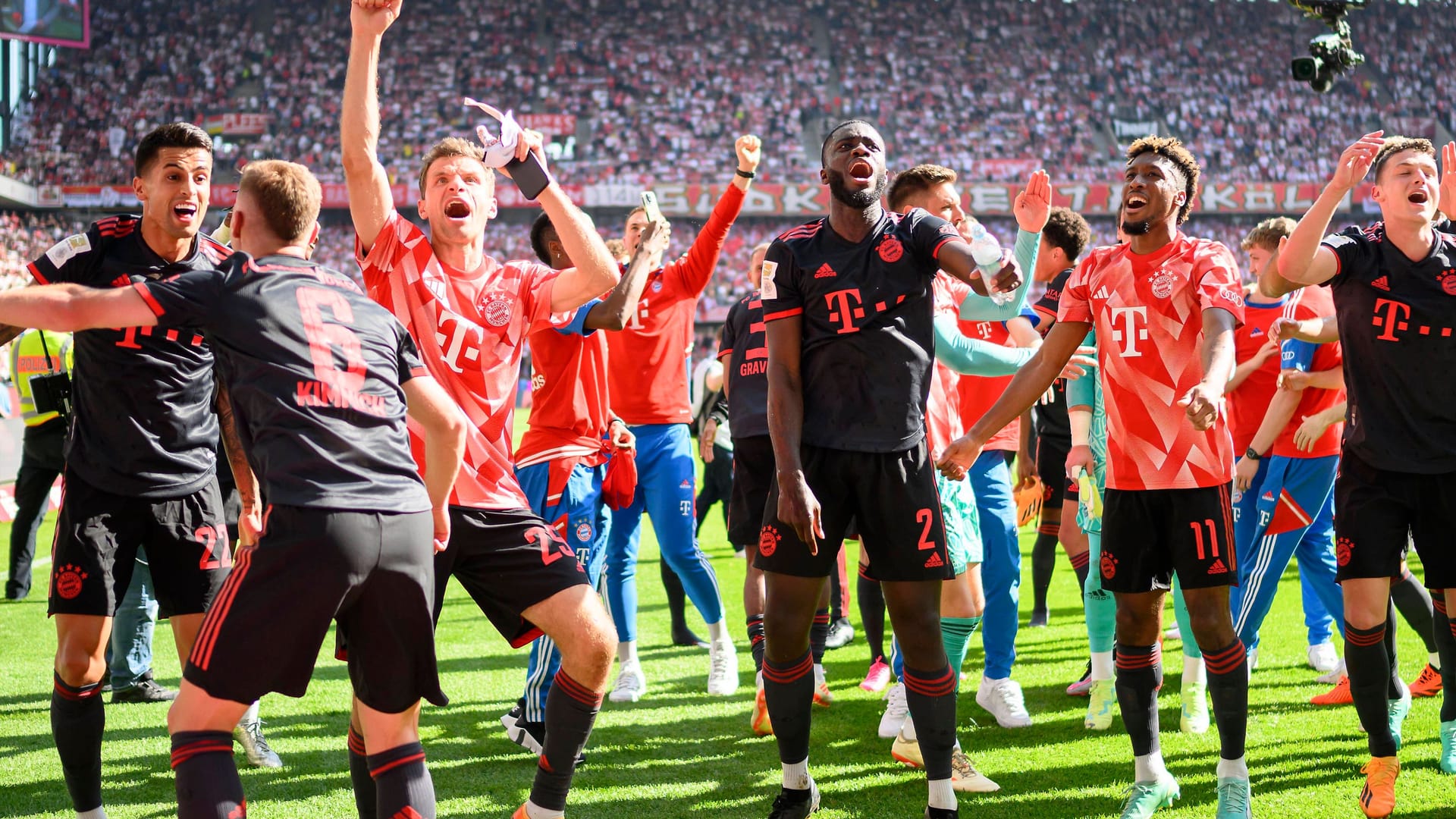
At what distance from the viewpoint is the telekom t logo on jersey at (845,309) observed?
409 centimetres

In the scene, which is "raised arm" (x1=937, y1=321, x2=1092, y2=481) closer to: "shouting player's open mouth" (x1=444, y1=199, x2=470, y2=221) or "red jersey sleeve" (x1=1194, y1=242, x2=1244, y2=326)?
"red jersey sleeve" (x1=1194, y1=242, x2=1244, y2=326)

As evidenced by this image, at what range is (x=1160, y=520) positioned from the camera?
4223 millimetres

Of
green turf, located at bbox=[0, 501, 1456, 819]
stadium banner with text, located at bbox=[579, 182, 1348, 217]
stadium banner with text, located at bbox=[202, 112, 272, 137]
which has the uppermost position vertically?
stadium banner with text, located at bbox=[202, 112, 272, 137]

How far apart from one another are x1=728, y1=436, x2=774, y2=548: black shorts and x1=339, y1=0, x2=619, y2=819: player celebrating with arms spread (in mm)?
1817

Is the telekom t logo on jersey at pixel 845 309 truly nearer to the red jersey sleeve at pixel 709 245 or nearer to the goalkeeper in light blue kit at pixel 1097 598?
the red jersey sleeve at pixel 709 245

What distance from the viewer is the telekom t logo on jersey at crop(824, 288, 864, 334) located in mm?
4090

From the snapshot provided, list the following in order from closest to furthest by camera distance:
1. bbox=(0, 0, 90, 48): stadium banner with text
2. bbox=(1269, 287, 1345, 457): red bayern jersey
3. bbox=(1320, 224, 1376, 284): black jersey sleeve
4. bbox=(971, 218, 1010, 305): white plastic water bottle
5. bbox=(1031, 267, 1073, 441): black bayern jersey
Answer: bbox=(971, 218, 1010, 305): white plastic water bottle < bbox=(1320, 224, 1376, 284): black jersey sleeve < bbox=(1269, 287, 1345, 457): red bayern jersey < bbox=(1031, 267, 1073, 441): black bayern jersey < bbox=(0, 0, 90, 48): stadium banner with text

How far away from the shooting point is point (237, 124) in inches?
1491

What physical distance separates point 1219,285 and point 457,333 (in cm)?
267

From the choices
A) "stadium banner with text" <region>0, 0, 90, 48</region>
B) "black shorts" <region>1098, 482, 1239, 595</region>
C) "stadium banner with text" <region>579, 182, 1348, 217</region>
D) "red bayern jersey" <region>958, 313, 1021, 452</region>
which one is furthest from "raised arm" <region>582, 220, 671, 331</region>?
"stadium banner with text" <region>579, 182, 1348, 217</region>

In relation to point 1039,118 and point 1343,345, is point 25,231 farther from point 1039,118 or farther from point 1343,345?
point 1343,345

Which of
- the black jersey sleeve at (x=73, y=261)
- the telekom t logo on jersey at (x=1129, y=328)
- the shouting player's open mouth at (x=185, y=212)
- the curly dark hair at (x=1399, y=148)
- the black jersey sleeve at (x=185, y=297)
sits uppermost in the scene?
the curly dark hair at (x=1399, y=148)

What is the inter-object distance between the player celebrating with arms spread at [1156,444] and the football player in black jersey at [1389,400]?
1.45 feet

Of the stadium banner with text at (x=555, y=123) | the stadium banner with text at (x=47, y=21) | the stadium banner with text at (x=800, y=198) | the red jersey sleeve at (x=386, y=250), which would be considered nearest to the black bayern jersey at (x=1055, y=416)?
the red jersey sleeve at (x=386, y=250)
